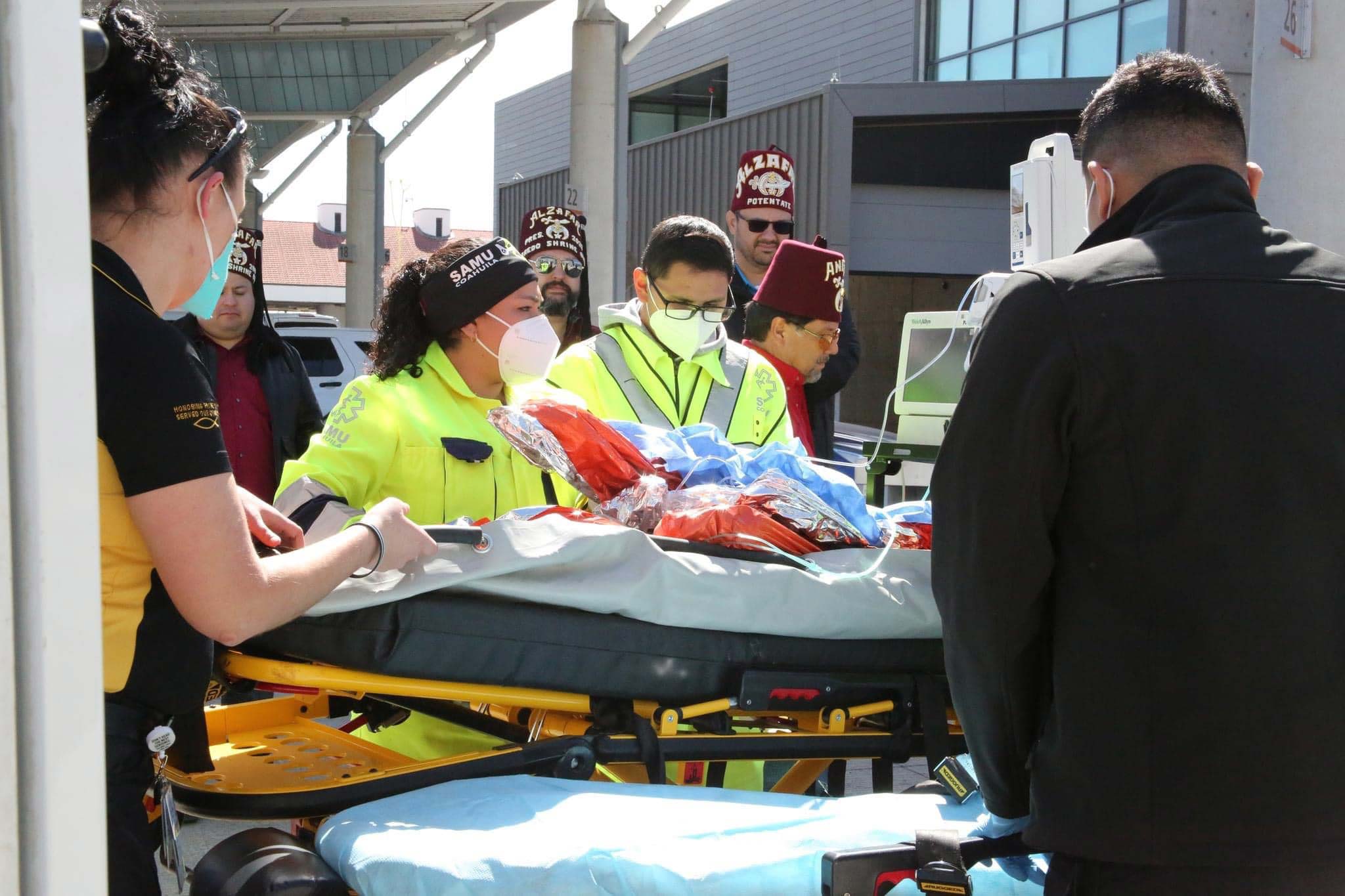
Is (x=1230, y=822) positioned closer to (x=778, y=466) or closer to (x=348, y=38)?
(x=778, y=466)

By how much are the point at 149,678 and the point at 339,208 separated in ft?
80.1

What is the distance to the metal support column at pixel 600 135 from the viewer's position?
11.1 metres

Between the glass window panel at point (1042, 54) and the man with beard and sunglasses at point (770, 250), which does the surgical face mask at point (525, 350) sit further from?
the glass window panel at point (1042, 54)

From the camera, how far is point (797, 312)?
3939 millimetres

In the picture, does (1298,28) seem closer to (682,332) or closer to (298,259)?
(682,332)

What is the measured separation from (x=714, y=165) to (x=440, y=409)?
16.8m

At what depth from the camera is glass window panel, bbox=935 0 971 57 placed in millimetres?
20672

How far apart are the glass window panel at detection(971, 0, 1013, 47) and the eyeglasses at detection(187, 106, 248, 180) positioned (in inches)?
779

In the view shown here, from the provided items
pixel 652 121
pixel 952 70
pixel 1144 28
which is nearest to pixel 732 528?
pixel 1144 28

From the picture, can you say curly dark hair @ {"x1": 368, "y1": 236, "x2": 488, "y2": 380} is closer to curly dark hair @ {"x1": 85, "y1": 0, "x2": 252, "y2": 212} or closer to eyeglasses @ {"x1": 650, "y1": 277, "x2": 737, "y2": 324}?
eyeglasses @ {"x1": 650, "y1": 277, "x2": 737, "y2": 324}

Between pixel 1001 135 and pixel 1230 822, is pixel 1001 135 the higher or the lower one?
the higher one

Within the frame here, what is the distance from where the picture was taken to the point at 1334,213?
15.0ft

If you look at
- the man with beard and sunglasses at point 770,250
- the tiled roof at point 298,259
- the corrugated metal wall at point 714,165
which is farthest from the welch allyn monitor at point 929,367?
the tiled roof at point 298,259

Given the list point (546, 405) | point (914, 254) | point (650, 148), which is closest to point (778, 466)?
point (546, 405)
